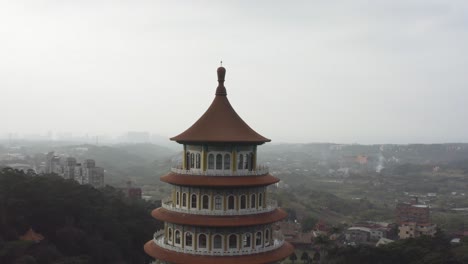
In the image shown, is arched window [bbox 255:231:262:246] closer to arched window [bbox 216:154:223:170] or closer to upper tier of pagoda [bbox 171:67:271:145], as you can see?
arched window [bbox 216:154:223:170]

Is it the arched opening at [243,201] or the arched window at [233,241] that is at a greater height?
the arched opening at [243,201]

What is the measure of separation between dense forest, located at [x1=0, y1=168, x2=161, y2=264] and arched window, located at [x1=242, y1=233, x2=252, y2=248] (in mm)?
23223

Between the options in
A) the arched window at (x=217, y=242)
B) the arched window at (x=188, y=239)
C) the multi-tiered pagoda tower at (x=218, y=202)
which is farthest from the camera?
the arched window at (x=188, y=239)

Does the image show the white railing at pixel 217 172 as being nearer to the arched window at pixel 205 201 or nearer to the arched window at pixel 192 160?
the arched window at pixel 192 160

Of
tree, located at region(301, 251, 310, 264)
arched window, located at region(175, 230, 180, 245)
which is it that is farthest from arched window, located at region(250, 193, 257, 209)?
tree, located at region(301, 251, 310, 264)

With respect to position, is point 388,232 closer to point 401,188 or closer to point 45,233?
point 45,233

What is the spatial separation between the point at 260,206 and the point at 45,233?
3259 centimetres

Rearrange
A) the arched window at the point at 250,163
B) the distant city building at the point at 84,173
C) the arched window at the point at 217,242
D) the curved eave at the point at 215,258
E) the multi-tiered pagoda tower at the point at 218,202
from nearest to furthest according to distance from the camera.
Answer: the curved eave at the point at 215,258 < the multi-tiered pagoda tower at the point at 218,202 < the arched window at the point at 217,242 < the arched window at the point at 250,163 < the distant city building at the point at 84,173

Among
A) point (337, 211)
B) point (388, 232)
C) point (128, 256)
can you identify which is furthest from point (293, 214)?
point (128, 256)

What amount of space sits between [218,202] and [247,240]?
238 centimetres

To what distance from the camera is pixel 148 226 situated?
2277 inches

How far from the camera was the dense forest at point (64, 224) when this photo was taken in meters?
45.0

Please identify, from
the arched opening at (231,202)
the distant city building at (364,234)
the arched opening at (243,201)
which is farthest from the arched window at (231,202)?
the distant city building at (364,234)

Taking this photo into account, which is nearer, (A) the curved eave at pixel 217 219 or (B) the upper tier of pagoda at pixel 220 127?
(A) the curved eave at pixel 217 219
